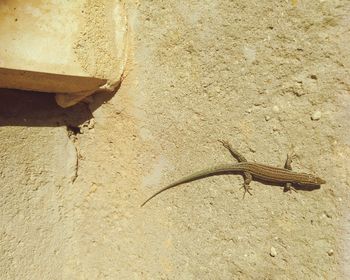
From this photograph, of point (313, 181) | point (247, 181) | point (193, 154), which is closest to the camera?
point (313, 181)

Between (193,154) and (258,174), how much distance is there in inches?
19.8

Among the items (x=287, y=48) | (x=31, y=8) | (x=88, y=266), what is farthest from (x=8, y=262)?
(x=287, y=48)

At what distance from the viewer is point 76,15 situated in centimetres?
322

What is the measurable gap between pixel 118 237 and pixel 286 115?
158cm

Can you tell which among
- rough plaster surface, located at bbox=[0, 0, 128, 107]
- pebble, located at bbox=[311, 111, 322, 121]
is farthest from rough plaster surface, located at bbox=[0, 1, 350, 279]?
rough plaster surface, located at bbox=[0, 0, 128, 107]

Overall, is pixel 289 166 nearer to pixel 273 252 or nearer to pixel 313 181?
pixel 313 181

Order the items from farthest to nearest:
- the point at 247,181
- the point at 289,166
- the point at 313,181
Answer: the point at 247,181 → the point at 289,166 → the point at 313,181

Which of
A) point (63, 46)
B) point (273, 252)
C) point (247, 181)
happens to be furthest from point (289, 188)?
point (63, 46)

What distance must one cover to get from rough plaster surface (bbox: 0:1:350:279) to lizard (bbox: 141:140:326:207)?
0.06 m

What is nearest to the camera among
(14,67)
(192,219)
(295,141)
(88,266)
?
(14,67)

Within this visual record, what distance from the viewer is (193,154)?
3506 mm

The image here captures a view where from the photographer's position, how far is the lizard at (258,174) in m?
3.18

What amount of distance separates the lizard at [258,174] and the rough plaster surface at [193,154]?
6 centimetres

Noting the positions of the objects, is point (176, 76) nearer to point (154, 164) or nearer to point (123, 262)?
point (154, 164)
